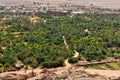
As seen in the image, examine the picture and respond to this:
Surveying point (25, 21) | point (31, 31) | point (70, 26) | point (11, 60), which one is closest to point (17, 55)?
point (11, 60)

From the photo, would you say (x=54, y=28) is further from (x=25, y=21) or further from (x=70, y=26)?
(x=25, y=21)

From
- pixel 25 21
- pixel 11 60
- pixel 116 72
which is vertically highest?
pixel 25 21

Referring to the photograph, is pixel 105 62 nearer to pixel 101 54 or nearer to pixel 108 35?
pixel 101 54

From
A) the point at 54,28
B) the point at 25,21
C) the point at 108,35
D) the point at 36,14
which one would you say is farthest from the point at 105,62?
the point at 36,14

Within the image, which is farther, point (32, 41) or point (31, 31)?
point (31, 31)

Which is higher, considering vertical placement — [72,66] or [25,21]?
[25,21]

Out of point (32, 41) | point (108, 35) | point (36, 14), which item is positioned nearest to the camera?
point (32, 41)

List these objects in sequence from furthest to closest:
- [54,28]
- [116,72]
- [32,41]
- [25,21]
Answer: [25,21] → [54,28] → [32,41] → [116,72]
